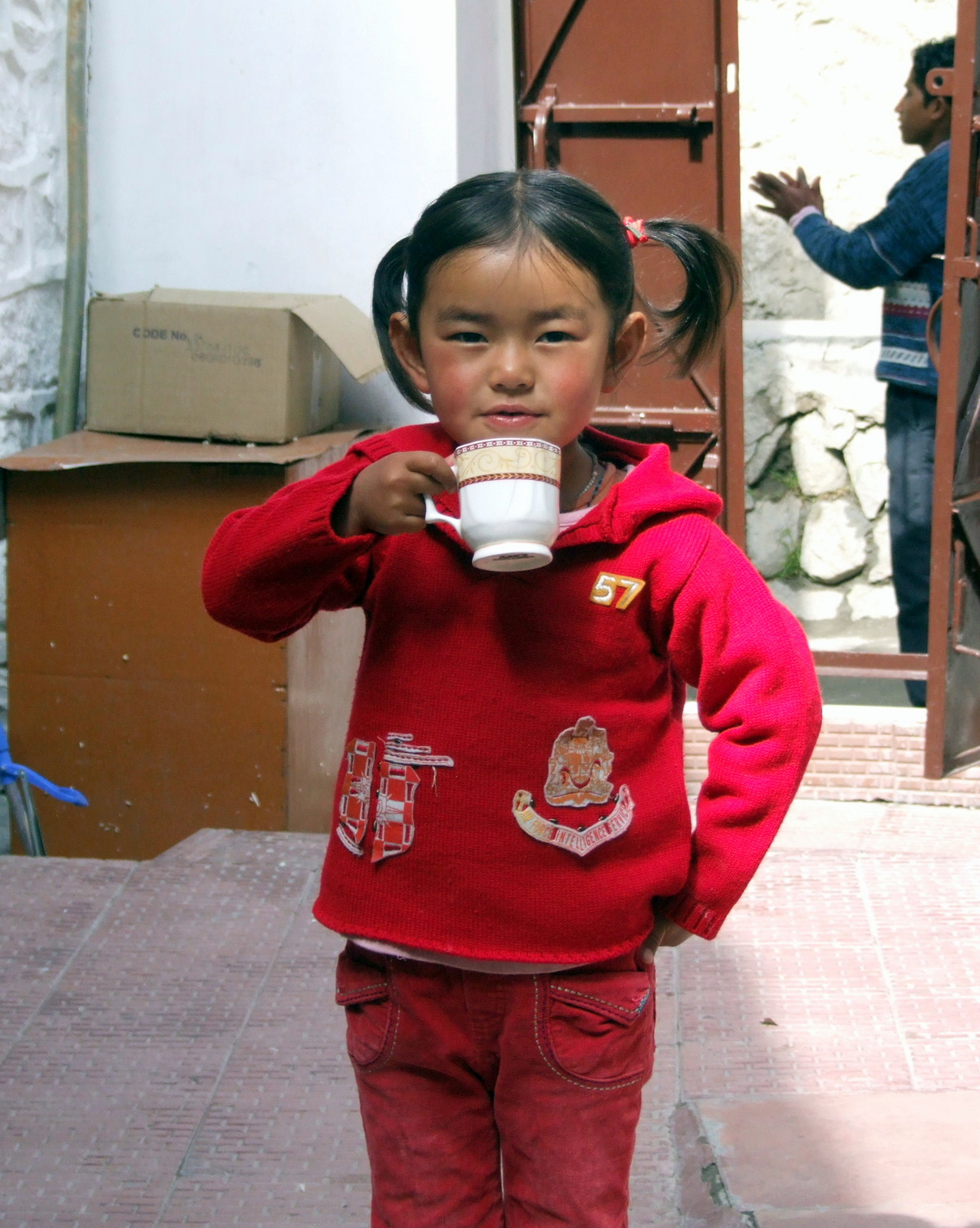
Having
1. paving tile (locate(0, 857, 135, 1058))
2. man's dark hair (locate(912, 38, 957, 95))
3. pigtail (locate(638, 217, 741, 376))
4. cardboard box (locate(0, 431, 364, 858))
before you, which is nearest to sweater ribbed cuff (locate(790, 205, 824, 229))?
man's dark hair (locate(912, 38, 957, 95))

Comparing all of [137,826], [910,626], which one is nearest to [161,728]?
[137,826]

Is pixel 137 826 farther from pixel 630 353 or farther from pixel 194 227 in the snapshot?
pixel 630 353

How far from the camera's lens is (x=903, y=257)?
438 cm

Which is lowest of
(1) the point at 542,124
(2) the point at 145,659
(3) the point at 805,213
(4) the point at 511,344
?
(2) the point at 145,659

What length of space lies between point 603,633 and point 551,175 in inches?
19.3

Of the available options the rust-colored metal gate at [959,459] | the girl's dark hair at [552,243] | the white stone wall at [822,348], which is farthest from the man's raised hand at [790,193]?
the girl's dark hair at [552,243]

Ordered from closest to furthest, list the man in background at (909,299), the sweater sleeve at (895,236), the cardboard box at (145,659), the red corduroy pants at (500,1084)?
1. the red corduroy pants at (500,1084)
2. the cardboard box at (145,659)
3. the sweater sleeve at (895,236)
4. the man in background at (909,299)

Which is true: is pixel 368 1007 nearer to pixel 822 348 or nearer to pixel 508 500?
pixel 508 500

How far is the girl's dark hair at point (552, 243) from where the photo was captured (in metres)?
1.38

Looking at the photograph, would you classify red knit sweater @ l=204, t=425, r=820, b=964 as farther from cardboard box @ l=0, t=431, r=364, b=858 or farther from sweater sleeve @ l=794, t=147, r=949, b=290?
sweater sleeve @ l=794, t=147, r=949, b=290

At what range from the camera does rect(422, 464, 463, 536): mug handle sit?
4.28 feet

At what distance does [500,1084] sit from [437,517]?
0.62 meters

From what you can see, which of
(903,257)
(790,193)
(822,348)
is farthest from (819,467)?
(903,257)

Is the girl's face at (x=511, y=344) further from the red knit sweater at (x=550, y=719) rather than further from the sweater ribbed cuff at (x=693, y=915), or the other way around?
the sweater ribbed cuff at (x=693, y=915)
